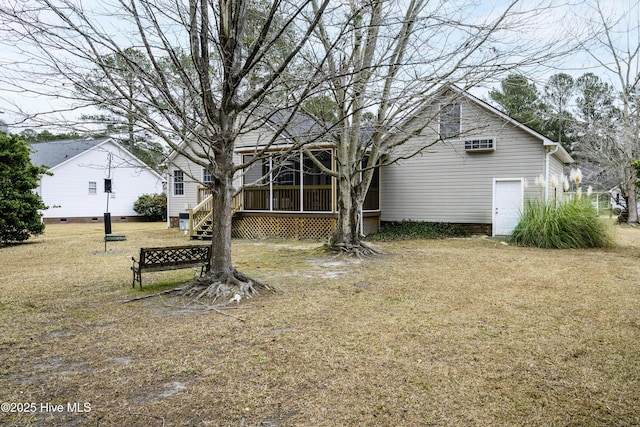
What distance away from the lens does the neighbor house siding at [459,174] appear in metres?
13.7

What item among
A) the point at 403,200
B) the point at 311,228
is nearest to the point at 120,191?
the point at 311,228

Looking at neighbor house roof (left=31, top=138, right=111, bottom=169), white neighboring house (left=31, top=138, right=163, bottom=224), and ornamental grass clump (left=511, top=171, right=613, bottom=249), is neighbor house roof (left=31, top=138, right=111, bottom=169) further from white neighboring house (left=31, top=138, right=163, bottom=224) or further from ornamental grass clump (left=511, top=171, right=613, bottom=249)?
ornamental grass clump (left=511, top=171, right=613, bottom=249)

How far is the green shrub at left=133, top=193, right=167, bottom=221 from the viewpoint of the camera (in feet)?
86.4

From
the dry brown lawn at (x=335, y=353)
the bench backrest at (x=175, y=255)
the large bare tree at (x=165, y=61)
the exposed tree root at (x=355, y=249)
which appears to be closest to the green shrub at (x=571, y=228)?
the dry brown lawn at (x=335, y=353)

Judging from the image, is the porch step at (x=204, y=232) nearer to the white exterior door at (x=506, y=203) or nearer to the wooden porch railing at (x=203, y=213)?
the wooden porch railing at (x=203, y=213)

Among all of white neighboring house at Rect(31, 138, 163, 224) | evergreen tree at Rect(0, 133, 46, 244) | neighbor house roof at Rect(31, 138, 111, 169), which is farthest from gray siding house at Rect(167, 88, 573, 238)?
neighbor house roof at Rect(31, 138, 111, 169)

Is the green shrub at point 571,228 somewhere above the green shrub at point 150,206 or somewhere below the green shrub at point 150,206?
below

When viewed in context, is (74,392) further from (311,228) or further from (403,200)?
(403,200)

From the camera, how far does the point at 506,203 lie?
14.1 m

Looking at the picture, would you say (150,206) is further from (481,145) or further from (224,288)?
(224,288)

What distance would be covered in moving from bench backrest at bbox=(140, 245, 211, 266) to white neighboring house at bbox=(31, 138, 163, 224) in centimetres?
1816

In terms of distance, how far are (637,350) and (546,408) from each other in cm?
175

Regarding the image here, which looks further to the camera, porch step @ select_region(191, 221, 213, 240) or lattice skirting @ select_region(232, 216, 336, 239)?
lattice skirting @ select_region(232, 216, 336, 239)

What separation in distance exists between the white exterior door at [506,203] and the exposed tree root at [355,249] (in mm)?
6336
